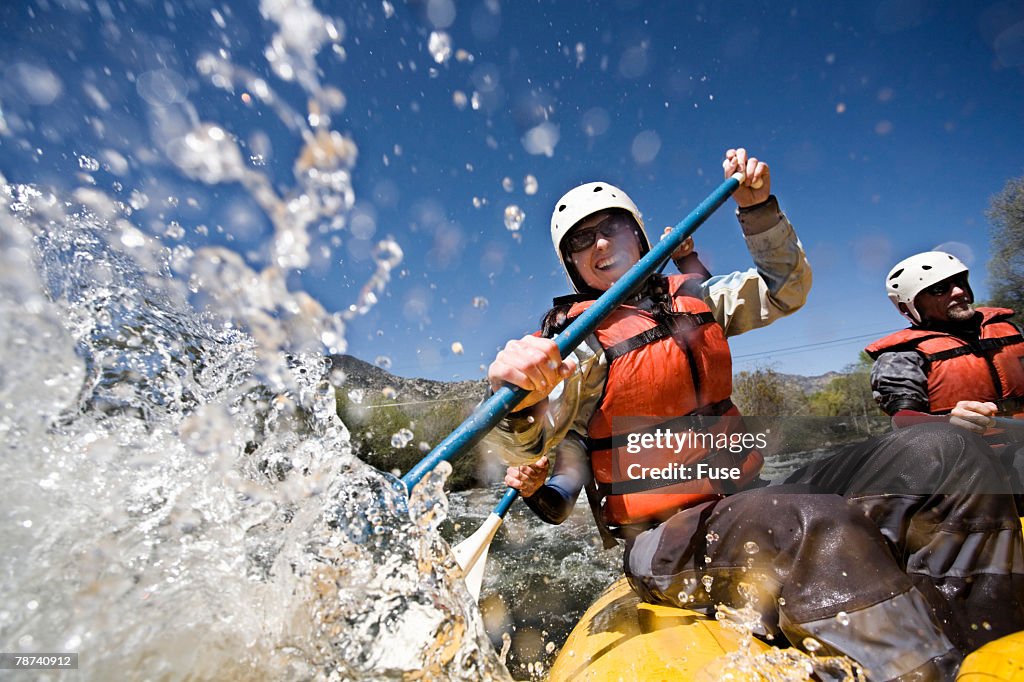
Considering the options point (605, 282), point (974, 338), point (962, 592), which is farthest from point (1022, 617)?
point (974, 338)

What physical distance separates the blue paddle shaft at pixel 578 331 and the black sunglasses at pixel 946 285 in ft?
10.6

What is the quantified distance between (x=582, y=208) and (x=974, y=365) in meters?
3.44

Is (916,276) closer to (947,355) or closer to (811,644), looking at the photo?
(947,355)

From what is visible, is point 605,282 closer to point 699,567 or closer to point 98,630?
point 699,567

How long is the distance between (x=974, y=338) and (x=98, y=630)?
543cm

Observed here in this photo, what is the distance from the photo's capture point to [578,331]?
169cm

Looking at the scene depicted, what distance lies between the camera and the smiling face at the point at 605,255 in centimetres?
256

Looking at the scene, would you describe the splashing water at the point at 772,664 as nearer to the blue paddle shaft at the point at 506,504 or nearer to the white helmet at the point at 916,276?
the blue paddle shaft at the point at 506,504

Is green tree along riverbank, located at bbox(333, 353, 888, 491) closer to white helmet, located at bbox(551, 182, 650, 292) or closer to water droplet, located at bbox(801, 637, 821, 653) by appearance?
white helmet, located at bbox(551, 182, 650, 292)

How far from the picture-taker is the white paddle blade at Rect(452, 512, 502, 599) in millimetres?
3021

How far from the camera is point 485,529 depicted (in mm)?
3262

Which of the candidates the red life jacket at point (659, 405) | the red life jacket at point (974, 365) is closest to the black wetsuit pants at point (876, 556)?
the red life jacket at point (659, 405)

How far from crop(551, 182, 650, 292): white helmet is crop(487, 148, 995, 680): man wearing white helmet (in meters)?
0.01
